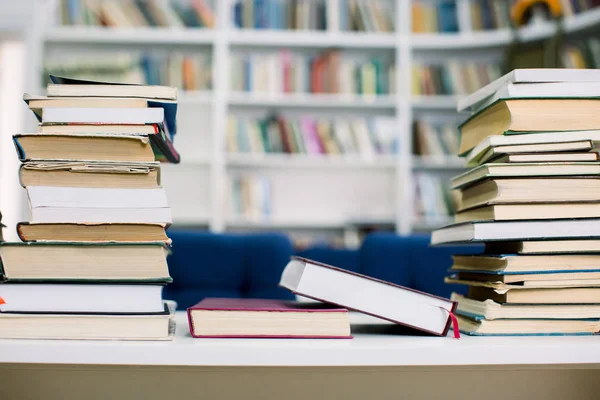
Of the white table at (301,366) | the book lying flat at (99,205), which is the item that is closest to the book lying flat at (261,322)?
the white table at (301,366)

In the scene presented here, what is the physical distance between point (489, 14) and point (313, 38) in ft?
3.52

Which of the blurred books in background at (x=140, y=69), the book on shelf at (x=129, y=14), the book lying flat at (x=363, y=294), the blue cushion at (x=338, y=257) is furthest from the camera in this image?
the book on shelf at (x=129, y=14)

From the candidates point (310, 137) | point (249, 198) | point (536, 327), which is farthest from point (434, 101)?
point (536, 327)

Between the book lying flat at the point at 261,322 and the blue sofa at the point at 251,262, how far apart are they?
1100mm

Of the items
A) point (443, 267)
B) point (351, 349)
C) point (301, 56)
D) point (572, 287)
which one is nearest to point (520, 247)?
point (572, 287)

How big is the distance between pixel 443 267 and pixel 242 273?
0.60 meters

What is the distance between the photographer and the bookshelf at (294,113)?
3496mm

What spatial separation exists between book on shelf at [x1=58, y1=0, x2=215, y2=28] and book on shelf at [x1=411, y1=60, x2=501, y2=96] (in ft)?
4.18

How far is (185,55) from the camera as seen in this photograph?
12.1ft

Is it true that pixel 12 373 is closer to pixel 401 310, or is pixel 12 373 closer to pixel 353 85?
pixel 401 310

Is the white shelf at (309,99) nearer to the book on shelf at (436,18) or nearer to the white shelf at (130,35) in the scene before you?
the white shelf at (130,35)

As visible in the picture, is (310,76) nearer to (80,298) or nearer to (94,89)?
(94,89)

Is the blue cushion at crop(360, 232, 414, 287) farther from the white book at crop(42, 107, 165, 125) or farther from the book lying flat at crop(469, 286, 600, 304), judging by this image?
the white book at crop(42, 107, 165, 125)

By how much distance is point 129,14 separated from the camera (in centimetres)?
355
